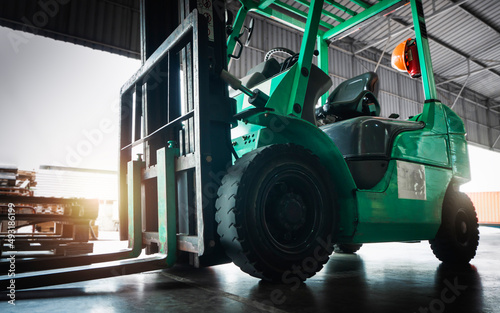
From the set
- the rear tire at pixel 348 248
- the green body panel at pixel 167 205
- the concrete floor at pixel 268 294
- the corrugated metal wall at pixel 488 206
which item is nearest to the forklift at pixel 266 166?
the green body panel at pixel 167 205

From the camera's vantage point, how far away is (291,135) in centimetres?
271

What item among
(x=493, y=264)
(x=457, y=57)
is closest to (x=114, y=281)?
(x=493, y=264)

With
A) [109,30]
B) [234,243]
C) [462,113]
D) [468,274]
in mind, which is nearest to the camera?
[234,243]

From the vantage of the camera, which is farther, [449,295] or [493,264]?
[493,264]

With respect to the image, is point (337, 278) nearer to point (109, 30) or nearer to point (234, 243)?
point (234, 243)

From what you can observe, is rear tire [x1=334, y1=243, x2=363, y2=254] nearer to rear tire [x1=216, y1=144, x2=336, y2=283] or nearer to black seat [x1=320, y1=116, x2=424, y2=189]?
black seat [x1=320, y1=116, x2=424, y2=189]

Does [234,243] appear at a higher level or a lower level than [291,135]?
lower

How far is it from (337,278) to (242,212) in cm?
122

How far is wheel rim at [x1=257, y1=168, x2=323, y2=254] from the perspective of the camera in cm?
236

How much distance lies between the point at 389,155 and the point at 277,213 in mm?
1304

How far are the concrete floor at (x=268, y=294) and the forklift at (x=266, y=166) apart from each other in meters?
0.14

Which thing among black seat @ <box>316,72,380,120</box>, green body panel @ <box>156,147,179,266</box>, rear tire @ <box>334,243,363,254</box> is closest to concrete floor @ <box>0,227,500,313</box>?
green body panel @ <box>156,147,179,266</box>

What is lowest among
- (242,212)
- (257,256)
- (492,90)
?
(257,256)

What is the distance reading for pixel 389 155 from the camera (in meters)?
3.15
